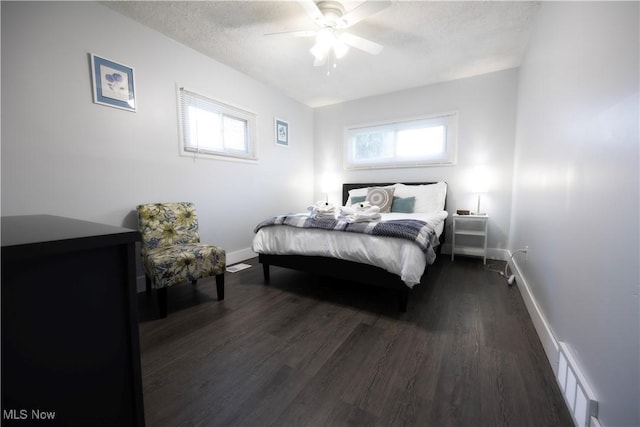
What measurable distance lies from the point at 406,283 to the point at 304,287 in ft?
3.42

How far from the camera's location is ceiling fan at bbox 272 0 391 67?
1.81 m

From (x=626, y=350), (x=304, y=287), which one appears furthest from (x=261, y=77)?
(x=626, y=350)

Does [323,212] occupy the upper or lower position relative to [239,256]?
upper

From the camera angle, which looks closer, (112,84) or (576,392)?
(576,392)

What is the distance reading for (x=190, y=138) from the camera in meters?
2.73

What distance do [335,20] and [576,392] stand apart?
→ 264 cm

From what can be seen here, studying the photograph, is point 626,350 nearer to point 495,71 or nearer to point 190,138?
point 190,138

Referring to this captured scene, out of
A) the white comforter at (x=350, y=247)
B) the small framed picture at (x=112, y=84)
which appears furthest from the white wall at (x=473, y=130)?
the small framed picture at (x=112, y=84)

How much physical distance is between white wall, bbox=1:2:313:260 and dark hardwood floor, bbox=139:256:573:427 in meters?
1.04

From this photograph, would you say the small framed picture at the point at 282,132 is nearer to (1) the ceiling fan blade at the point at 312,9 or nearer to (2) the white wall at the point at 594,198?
(1) the ceiling fan blade at the point at 312,9

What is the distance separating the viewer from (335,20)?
2.01 metres

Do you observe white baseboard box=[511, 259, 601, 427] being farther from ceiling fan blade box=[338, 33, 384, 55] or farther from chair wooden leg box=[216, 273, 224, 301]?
ceiling fan blade box=[338, 33, 384, 55]

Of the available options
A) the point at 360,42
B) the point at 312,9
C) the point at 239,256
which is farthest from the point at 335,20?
the point at 239,256

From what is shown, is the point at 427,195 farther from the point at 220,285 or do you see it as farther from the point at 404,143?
the point at 220,285
